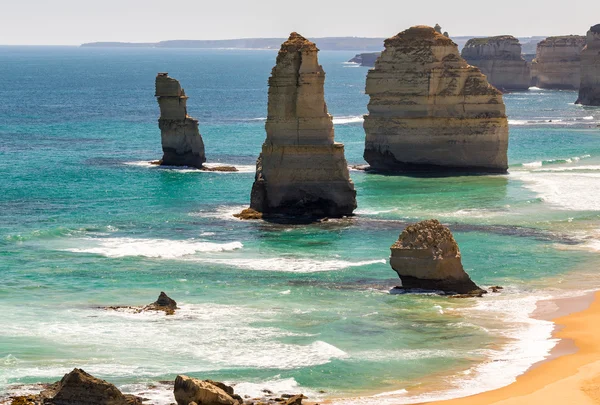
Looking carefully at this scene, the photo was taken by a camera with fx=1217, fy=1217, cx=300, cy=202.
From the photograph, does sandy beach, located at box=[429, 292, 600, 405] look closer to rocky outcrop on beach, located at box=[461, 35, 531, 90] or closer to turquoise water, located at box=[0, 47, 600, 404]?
turquoise water, located at box=[0, 47, 600, 404]

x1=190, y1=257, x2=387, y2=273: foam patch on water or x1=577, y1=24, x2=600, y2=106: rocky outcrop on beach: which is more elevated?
x1=577, y1=24, x2=600, y2=106: rocky outcrop on beach

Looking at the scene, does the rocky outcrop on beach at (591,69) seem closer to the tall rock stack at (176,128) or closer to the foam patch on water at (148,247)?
the tall rock stack at (176,128)

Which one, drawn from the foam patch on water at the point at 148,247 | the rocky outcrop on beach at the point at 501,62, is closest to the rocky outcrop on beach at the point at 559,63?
the rocky outcrop on beach at the point at 501,62

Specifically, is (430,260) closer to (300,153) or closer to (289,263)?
(289,263)

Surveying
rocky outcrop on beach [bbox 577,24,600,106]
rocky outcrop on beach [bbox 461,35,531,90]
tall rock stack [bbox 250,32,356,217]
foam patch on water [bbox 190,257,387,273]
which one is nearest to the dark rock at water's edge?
foam patch on water [bbox 190,257,387,273]

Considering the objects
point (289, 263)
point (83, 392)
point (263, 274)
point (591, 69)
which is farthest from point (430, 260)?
point (591, 69)

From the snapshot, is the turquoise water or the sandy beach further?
the turquoise water
